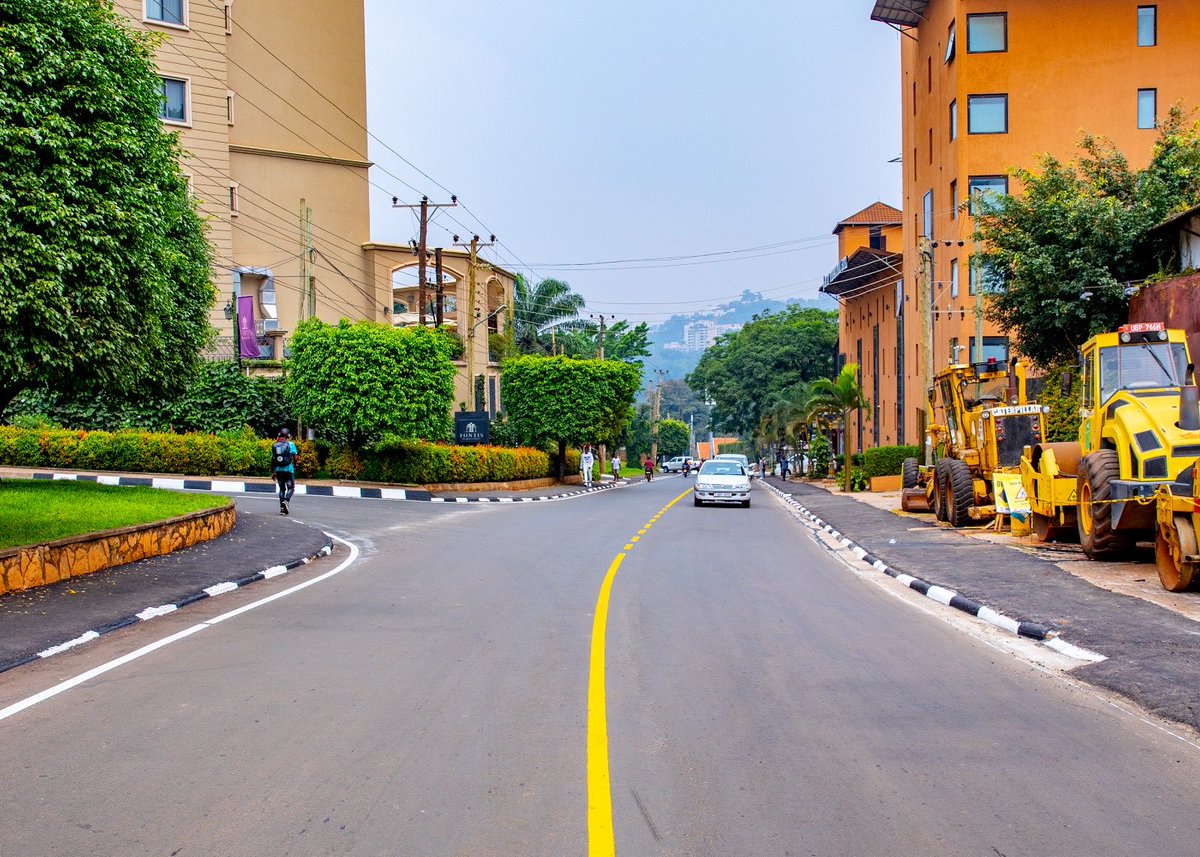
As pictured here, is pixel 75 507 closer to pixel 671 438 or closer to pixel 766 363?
pixel 766 363

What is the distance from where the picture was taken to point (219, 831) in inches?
203

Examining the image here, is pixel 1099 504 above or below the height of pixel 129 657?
above

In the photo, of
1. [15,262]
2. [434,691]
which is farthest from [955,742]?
[15,262]

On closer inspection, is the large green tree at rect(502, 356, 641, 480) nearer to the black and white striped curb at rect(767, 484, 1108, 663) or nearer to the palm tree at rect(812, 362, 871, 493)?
the palm tree at rect(812, 362, 871, 493)

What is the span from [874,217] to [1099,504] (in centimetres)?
6570

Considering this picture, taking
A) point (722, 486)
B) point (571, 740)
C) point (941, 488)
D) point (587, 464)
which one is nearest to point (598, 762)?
point (571, 740)

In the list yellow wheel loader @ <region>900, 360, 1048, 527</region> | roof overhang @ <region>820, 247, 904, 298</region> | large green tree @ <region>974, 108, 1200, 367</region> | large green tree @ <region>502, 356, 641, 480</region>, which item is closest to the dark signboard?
large green tree @ <region>502, 356, 641, 480</region>

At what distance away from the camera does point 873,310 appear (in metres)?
64.5

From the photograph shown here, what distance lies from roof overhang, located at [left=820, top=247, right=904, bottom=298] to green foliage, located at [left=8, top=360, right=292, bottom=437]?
33060mm

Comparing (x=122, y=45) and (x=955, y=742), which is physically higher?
(x=122, y=45)

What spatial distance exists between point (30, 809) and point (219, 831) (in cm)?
109

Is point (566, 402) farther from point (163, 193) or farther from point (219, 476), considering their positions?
point (163, 193)

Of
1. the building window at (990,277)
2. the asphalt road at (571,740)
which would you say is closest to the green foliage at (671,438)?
the building window at (990,277)

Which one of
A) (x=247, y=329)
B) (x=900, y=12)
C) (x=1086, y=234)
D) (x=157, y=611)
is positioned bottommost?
(x=157, y=611)
